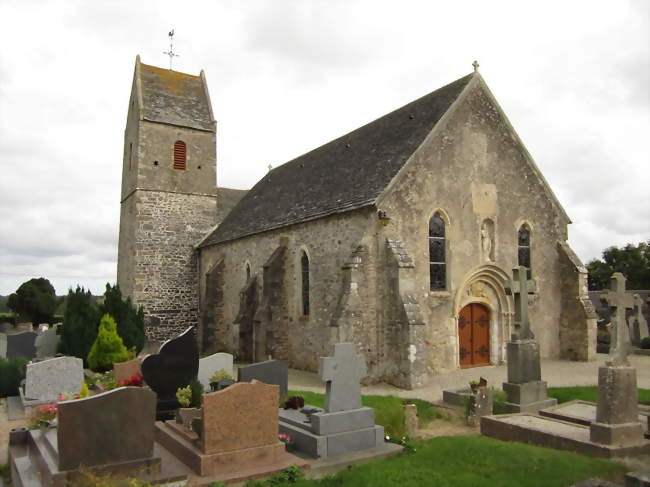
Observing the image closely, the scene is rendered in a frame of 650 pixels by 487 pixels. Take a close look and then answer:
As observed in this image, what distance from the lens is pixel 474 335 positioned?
56.2 feet

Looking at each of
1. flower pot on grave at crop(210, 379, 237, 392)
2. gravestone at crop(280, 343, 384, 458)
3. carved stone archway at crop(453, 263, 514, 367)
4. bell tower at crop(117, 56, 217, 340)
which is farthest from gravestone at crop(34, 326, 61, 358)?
carved stone archway at crop(453, 263, 514, 367)

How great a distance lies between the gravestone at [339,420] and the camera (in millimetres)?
8250

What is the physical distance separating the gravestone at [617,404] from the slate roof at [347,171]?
26.6 ft

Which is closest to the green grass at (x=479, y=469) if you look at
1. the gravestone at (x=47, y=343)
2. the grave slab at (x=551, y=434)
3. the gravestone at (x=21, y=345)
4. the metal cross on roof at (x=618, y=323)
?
the grave slab at (x=551, y=434)

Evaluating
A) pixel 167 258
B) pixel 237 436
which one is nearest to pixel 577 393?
pixel 237 436

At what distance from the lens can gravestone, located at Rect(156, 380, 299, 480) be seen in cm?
741

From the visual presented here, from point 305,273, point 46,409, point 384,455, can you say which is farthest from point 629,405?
point 305,273

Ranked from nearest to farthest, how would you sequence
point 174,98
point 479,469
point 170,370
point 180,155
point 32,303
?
point 479,469 → point 170,370 → point 180,155 → point 174,98 → point 32,303

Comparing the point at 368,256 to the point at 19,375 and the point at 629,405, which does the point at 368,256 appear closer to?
the point at 629,405

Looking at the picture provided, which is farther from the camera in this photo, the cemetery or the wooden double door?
the wooden double door

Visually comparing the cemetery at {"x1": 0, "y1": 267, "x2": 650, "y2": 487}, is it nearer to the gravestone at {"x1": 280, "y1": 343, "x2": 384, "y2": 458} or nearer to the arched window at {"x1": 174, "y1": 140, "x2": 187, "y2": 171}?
the gravestone at {"x1": 280, "y1": 343, "x2": 384, "y2": 458}

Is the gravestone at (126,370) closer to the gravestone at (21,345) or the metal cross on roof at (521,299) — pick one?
the gravestone at (21,345)

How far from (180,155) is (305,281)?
1333 cm

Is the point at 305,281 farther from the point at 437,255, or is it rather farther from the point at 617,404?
the point at 617,404
